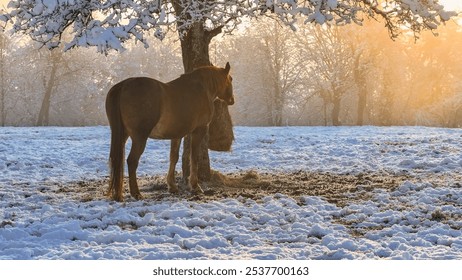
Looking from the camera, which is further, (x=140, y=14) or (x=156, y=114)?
(x=156, y=114)

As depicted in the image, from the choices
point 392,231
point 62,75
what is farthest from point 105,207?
point 62,75

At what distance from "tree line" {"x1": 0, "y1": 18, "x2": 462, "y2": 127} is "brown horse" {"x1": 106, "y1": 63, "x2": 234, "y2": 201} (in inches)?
1195

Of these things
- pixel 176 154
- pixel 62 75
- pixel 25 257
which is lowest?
pixel 25 257

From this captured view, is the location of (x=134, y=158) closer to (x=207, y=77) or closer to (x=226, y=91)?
(x=207, y=77)

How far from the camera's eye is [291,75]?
46.7 meters

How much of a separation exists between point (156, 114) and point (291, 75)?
125ft

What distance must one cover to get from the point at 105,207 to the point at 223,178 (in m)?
3.83

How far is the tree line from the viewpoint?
135 ft

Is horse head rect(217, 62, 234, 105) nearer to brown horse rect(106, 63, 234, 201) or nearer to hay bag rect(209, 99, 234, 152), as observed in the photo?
brown horse rect(106, 63, 234, 201)

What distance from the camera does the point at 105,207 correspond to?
855cm

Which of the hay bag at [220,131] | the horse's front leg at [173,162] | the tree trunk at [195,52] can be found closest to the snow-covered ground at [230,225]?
the horse's front leg at [173,162]

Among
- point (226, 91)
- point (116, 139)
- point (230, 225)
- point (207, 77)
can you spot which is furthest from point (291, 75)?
point (230, 225)

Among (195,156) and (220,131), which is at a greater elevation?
(220,131)
